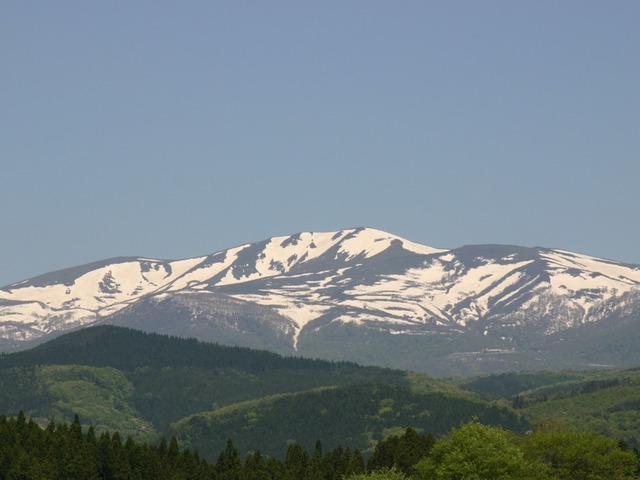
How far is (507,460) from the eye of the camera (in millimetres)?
194875

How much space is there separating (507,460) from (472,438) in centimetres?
638

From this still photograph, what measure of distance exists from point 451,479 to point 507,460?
8162 mm

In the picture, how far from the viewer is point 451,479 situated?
195000 mm

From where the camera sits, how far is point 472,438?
199 meters

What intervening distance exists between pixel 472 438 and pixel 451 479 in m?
7.17
